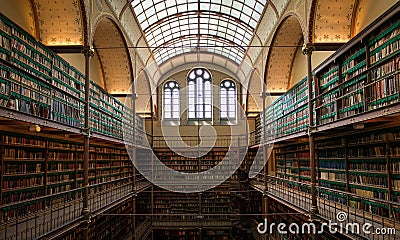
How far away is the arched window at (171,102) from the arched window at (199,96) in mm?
828

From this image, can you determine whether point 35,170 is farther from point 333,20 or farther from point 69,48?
point 333,20

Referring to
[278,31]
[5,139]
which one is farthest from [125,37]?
[5,139]

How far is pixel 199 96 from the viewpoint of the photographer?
76.2 ft

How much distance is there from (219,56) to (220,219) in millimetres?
10019

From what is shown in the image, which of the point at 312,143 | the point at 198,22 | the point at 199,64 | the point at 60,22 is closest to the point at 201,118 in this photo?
the point at 199,64

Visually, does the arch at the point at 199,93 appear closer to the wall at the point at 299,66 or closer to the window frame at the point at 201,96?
the window frame at the point at 201,96

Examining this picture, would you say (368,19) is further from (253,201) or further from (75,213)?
(253,201)

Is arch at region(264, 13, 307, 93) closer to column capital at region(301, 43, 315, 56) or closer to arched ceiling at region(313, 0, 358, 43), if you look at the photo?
arched ceiling at region(313, 0, 358, 43)

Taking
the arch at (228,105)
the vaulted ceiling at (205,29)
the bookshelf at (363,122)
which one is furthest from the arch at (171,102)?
the bookshelf at (363,122)

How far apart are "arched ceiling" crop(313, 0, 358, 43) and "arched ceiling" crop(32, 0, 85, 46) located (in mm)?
5970

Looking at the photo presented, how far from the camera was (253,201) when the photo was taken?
1856 cm

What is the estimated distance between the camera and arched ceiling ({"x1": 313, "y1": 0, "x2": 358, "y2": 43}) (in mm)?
9219

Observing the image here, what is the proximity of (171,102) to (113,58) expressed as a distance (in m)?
8.99

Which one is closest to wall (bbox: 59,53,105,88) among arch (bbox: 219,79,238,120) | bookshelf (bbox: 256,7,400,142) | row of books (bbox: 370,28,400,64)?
bookshelf (bbox: 256,7,400,142)
